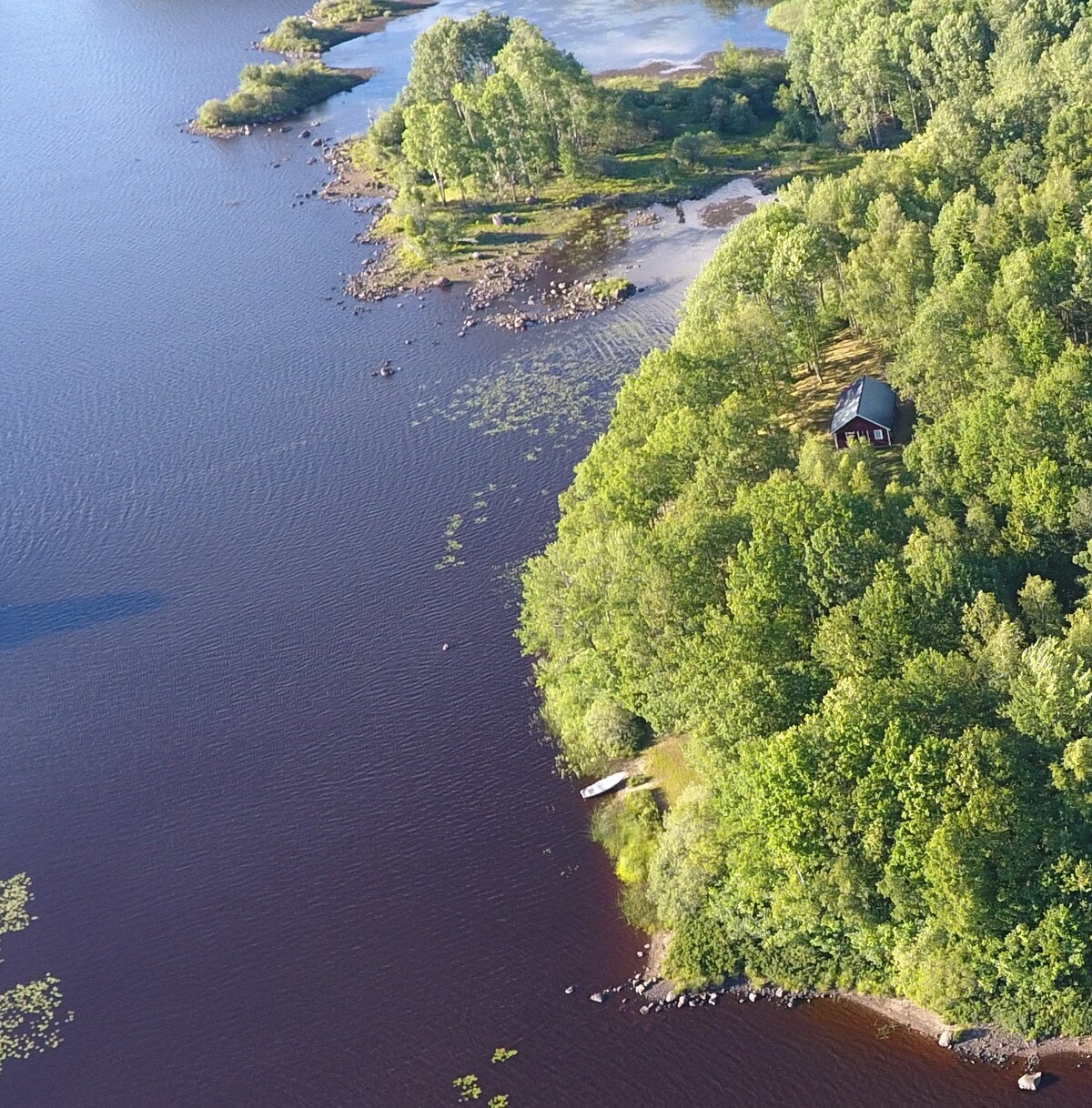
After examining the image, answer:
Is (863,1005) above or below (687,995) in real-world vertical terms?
below

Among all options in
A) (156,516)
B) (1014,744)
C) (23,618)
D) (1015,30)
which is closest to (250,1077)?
(1014,744)

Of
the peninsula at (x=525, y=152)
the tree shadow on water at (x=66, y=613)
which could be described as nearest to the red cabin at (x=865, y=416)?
the tree shadow on water at (x=66, y=613)

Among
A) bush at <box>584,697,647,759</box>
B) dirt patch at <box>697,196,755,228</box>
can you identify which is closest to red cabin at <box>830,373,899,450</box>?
bush at <box>584,697,647,759</box>

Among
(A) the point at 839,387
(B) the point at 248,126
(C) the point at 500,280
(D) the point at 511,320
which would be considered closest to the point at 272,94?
(B) the point at 248,126

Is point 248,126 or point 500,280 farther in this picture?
Result: point 248,126

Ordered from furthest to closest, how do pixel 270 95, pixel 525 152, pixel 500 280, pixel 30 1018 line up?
1. pixel 270 95
2. pixel 525 152
3. pixel 500 280
4. pixel 30 1018

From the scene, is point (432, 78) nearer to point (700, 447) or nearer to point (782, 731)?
point (700, 447)

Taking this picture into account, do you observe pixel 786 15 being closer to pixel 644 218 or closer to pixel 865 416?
pixel 644 218
